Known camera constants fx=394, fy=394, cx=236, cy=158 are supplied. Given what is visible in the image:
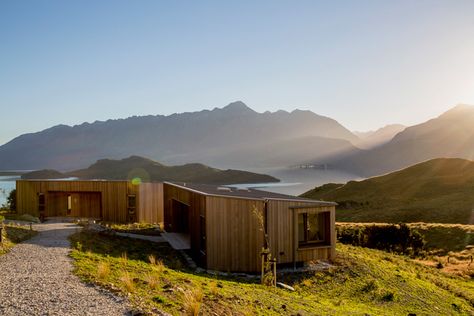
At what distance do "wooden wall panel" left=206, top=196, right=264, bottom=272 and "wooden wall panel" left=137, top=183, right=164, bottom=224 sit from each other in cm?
1258

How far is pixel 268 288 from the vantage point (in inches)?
428

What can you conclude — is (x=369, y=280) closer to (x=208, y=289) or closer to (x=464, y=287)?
(x=464, y=287)

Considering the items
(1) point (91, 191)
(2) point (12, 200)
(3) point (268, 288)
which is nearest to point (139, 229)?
(1) point (91, 191)

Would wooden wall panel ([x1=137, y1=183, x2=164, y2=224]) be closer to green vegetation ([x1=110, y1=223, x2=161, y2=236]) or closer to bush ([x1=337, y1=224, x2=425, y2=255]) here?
green vegetation ([x1=110, y1=223, x2=161, y2=236])

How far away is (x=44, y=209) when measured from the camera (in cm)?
2495

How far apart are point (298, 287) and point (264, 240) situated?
243 cm

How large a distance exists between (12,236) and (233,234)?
797 cm

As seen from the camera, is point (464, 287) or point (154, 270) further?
point (464, 287)

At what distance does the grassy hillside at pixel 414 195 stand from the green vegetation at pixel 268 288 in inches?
1104

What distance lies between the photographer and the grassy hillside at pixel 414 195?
43969 mm

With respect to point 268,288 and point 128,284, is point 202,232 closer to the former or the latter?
point 268,288

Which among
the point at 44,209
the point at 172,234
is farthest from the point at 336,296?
the point at 44,209

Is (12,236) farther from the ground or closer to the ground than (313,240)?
farther from the ground

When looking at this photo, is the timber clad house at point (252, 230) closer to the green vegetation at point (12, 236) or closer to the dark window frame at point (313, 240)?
the dark window frame at point (313, 240)
